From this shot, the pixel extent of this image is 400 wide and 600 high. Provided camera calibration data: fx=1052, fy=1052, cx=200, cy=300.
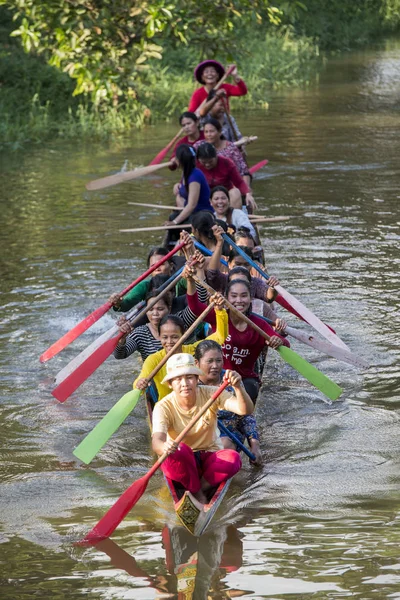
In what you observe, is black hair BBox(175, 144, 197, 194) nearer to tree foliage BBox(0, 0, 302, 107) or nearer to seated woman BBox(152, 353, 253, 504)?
seated woman BBox(152, 353, 253, 504)

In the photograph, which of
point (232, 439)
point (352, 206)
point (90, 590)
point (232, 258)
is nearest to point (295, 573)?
point (90, 590)

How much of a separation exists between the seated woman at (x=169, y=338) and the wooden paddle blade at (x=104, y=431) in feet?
0.33

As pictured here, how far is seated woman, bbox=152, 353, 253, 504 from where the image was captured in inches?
222

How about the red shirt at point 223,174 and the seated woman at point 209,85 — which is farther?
the seated woman at point 209,85

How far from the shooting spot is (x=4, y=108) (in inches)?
746

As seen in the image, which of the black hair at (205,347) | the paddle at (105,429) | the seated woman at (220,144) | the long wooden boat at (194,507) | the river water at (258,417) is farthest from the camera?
the seated woman at (220,144)

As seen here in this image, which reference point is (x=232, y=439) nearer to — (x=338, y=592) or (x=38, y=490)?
(x=38, y=490)

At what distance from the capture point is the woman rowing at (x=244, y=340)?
6.88m

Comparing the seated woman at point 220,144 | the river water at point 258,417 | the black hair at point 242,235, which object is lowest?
the river water at point 258,417

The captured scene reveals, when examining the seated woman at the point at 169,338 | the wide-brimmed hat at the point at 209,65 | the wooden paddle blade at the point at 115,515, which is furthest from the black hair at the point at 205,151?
the wooden paddle blade at the point at 115,515

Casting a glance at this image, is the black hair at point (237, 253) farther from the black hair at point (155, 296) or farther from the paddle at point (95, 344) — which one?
the black hair at point (155, 296)

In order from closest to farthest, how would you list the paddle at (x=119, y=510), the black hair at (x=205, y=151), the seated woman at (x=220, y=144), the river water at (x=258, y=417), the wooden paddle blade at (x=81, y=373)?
1. the river water at (x=258, y=417)
2. the paddle at (x=119, y=510)
3. the wooden paddle blade at (x=81, y=373)
4. the black hair at (x=205, y=151)
5. the seated woman at (x=220, y=144)

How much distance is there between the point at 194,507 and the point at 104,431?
1.22 meters

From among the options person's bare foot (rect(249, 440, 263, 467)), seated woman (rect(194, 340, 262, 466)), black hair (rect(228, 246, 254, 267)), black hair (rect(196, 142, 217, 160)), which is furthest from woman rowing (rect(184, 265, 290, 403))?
black hair (rect(196, 142, 217, 160))
